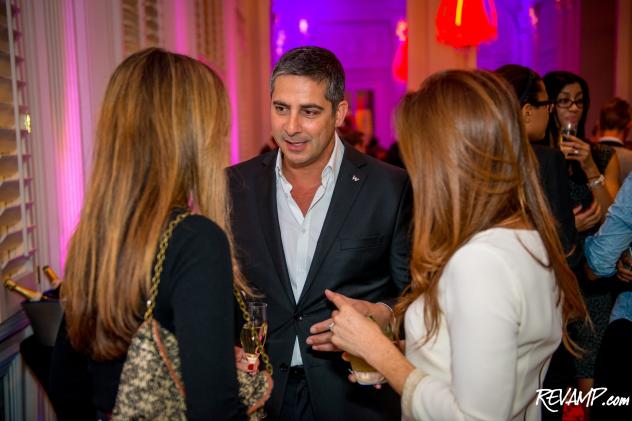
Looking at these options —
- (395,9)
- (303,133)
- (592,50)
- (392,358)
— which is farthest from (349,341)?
(395,9)

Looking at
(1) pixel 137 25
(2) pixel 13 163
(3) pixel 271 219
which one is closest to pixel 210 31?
(1) pixel 137 25

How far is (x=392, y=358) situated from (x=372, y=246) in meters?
0.75

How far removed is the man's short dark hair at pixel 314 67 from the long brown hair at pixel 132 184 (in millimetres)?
958

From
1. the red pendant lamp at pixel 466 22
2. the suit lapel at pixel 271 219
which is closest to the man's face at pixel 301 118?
the suit lapel at pixel 271 219

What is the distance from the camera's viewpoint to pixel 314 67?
220 centimetres

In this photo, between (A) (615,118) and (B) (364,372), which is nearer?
(B) (364,372)

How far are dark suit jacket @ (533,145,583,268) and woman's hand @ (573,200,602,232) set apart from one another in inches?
18.8

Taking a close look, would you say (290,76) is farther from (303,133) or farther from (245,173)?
(245,173)

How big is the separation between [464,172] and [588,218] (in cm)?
190

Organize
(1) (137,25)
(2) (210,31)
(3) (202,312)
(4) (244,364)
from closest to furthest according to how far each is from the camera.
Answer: (3) (202,312) → (4) (244,364) → (1) (137,25) → (2) (210,31)

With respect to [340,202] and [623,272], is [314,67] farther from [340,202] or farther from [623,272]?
[623,272]

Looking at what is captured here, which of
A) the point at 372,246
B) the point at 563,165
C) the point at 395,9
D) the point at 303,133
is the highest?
the point at 395,9

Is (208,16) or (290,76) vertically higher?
(208,16)

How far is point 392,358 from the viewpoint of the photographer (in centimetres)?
A: 137
